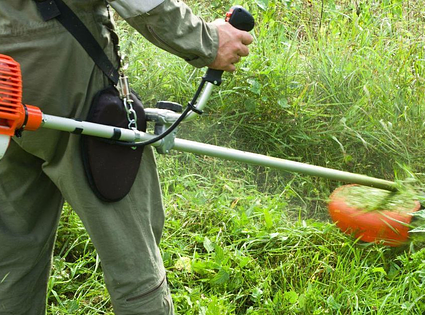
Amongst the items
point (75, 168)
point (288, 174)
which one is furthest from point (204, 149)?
point (288, 174)

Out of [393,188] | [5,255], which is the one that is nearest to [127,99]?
[5,255]

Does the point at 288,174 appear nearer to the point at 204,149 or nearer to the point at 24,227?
the point at 204,149

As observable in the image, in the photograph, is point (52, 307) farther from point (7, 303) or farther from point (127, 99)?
point (127, 99)

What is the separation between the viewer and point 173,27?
6.54 ft

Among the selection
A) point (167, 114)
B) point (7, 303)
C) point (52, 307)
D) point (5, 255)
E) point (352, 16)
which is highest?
point (352, 16)

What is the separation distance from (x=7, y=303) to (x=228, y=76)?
2140mm

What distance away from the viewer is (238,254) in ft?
10.2

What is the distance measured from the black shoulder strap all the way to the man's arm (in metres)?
0.13

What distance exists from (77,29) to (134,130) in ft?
1.23

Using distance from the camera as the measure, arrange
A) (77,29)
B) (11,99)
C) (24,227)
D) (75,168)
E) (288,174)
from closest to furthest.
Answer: (11,99) < (77,29) < (75,168) < (24,227) < (288,174)

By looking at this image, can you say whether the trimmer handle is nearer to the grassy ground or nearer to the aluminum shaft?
the aluminum shaft

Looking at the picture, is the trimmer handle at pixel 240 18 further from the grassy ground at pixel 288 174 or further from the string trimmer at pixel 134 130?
the grassy ground at pixel 288 174

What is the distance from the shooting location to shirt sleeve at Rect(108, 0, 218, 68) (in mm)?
1930

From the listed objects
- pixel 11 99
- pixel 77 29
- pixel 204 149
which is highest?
pixel 77 29
